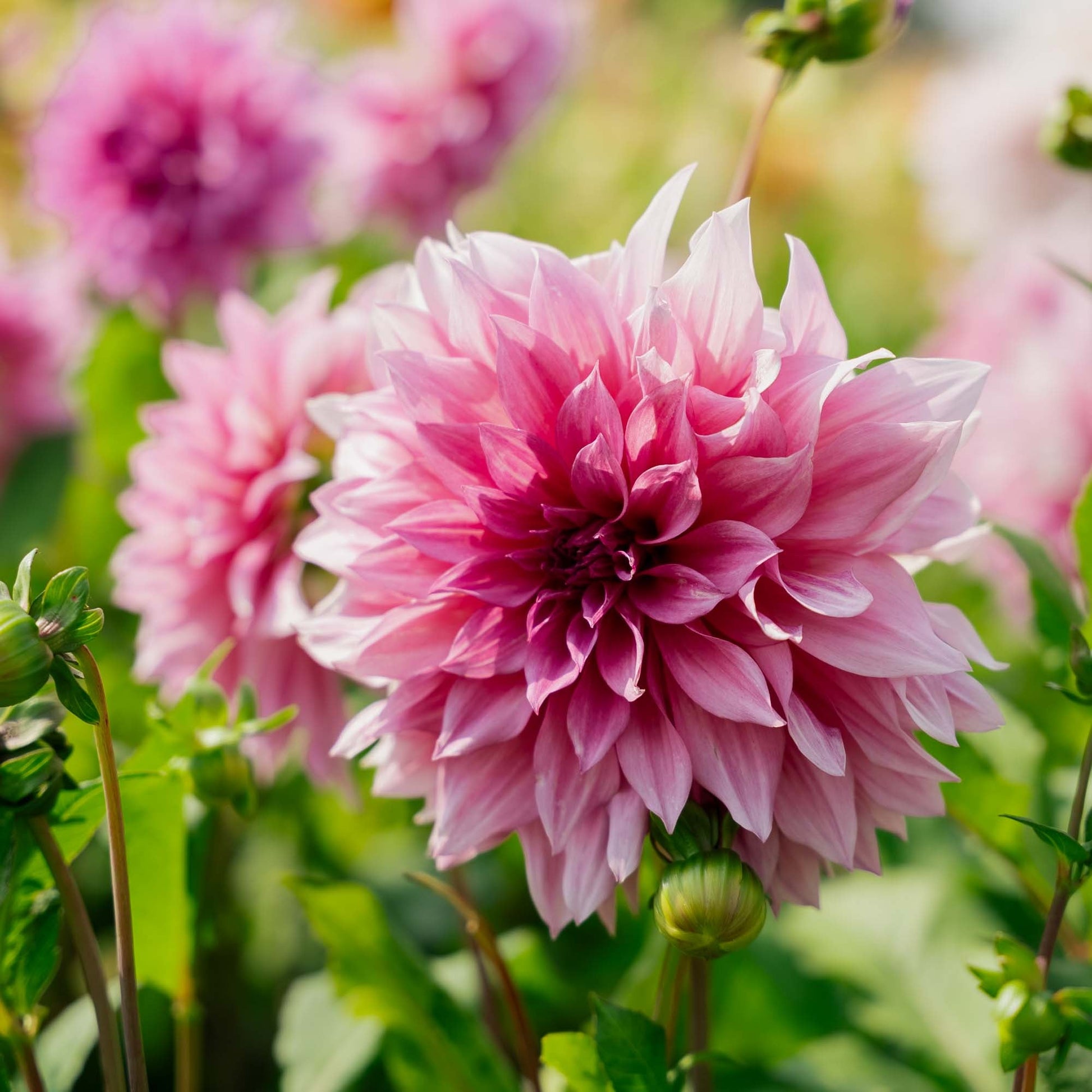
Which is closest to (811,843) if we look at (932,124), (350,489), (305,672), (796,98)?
(350,489)

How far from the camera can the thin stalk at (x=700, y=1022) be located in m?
0.49

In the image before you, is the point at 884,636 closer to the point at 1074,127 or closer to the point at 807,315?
the point at 807,315

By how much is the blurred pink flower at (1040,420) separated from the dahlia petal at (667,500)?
58 centimetres

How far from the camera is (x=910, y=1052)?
2.48 ft

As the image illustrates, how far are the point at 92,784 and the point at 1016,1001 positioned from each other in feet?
1.23

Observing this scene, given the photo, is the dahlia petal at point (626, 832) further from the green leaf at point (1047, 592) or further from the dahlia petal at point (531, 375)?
the green leaf at point (1047, 592)

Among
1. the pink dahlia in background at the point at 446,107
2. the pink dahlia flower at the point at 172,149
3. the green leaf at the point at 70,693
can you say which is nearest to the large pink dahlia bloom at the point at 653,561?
the green leaf at the point at 70,693

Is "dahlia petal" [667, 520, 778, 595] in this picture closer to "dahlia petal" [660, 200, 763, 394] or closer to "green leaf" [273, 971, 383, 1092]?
"dahlia petal" [660, 200, 763, 394]

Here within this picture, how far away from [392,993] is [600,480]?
0.35m

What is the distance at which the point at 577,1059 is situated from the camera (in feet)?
1.49

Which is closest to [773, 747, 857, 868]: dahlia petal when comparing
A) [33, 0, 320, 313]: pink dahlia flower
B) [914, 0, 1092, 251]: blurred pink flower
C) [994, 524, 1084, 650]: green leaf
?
[994, 524, 1084, 650]: green leaf

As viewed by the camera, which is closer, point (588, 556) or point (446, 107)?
point (588, 556)

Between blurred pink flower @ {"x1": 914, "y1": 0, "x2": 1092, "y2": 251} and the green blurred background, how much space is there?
167 mm

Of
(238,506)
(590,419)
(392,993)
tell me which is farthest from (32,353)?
(590,419)
